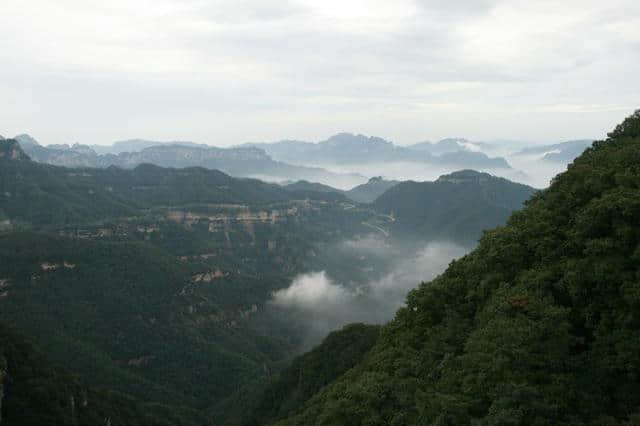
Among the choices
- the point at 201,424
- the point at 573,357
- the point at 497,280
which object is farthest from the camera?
the point at 201,424

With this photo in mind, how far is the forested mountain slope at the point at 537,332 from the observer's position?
2573 centimetres

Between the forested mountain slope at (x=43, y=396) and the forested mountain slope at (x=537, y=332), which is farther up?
the forested mountain slope at (x=537, y=332)

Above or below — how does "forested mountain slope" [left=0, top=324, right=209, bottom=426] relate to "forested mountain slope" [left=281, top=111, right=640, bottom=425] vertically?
below

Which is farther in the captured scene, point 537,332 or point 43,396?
point 43,396

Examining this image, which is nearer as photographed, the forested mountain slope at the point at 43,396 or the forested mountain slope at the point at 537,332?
the forested mountain slope at the point at 537,332

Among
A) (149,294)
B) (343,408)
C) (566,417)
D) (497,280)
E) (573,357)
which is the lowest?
(149,294)

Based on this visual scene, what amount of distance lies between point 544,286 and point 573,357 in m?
5.13

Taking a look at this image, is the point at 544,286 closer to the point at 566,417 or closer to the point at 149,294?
the point at 566,417

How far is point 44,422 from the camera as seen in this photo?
86.1m

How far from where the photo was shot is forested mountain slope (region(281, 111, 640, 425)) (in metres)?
25.7

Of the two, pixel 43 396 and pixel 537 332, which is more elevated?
pixel 537 332

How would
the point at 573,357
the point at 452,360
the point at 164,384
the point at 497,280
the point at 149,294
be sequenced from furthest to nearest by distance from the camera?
the point at 149,294 → the point at 164,384 → the point at 497,280 → the point at 452,360 → the point at 573,357

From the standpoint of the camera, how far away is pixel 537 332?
28.4 m

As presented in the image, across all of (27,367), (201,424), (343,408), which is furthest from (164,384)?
(343,408)
